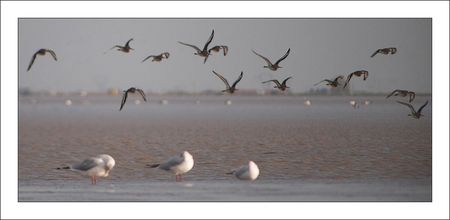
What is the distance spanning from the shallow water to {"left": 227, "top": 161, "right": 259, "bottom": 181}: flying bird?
5.8 inches

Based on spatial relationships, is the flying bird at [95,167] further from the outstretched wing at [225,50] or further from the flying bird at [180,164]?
the outstretched wing at [225,50]

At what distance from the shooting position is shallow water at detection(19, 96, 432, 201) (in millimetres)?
17109

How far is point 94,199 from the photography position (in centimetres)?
1565

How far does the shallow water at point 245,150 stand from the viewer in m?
17.1

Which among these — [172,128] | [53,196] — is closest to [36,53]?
[53,196]

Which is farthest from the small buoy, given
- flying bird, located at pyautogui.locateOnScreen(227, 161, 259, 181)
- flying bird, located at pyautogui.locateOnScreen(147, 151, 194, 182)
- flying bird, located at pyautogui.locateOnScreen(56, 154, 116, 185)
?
flying bird, located at pyautogui.locateOnScreen(227, 161, 259, 181)

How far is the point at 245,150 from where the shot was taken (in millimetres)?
22062

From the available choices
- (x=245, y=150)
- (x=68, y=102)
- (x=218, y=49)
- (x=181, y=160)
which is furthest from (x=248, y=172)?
(x=68, y=102)

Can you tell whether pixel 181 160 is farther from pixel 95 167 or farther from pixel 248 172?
pixel 95 167

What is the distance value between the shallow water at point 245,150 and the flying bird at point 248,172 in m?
0.15

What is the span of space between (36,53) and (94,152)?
24.0ft

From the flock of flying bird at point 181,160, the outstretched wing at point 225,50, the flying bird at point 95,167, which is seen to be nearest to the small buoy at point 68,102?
the flock of flying bird at point 181,160

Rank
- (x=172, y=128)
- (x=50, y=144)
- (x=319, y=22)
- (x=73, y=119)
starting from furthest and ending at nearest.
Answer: (x=73, y=119) < (x=172, y=128) < (x=50, y=144) < (x=319, y=22)

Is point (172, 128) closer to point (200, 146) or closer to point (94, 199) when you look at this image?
point (200, 146)
